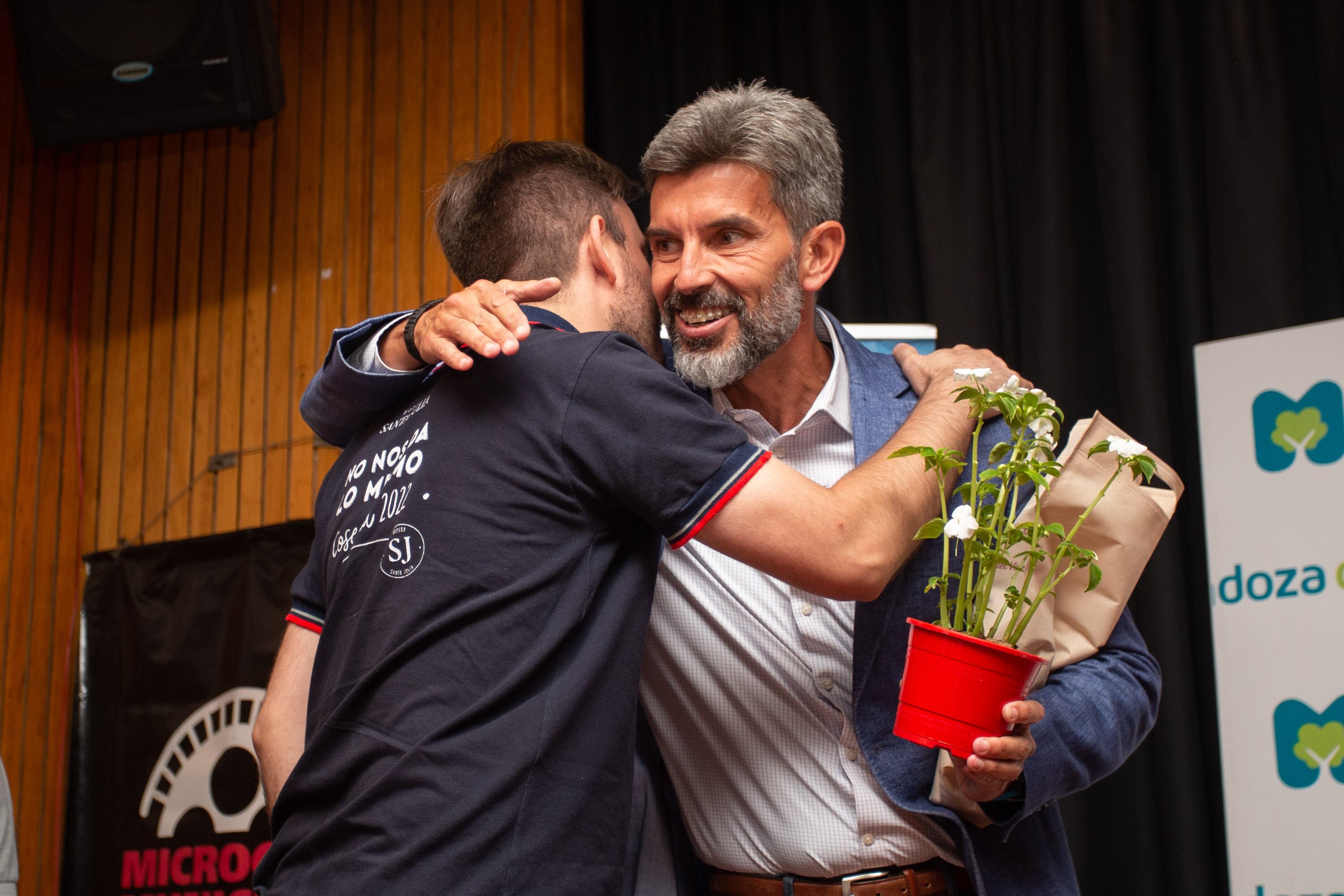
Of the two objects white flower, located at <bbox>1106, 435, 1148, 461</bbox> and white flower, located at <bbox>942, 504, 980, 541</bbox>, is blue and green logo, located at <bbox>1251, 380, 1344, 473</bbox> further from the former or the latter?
white flower, located at <bbox>942, 504, 980, 541</bbox>

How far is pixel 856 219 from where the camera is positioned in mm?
3639

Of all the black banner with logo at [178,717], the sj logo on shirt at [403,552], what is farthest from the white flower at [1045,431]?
the black banner with logo at [178,717]

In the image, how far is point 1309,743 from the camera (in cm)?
241

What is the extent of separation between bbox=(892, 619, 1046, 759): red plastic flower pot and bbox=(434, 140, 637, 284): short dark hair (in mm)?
778

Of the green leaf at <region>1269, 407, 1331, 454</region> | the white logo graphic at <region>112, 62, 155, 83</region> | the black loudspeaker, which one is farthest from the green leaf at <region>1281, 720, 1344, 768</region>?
the white logo graphic at <region>112, 62, 155, 83</region>

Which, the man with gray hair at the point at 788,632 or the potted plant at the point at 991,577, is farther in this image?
the man with gray hair at the point at 788,632

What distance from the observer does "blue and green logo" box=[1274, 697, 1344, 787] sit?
7.77ft

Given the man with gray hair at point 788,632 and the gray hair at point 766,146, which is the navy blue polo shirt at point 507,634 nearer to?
the man with gray hair at point 788,632

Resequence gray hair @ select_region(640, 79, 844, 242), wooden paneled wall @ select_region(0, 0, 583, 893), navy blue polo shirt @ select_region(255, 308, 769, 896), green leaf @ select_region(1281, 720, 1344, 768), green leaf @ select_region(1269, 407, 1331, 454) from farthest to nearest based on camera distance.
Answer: wooden paneled wall @ select_region(0, 0, 583, 893), green leaf @ select_region(1269, 407, 1331, 454), green leaf @ select_region(1281, 720, 1344, 768), gray hair @ select_region(640, 79, 844, 242), navy blue polo shirt @ select_region(255, 308, 769, 896)

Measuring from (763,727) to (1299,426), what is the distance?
5.01 feet

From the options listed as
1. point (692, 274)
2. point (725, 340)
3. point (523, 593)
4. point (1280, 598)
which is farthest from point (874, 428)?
point (1280, 598)

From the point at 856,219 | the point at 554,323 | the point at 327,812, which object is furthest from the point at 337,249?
the point at 327,812

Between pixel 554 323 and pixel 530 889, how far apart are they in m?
0.69

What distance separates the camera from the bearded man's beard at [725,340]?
1822 millimetres
